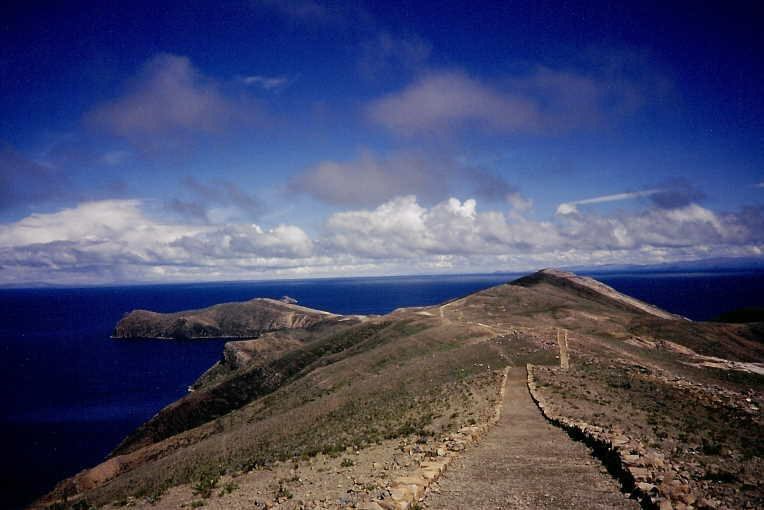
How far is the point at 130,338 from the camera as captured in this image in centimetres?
18550

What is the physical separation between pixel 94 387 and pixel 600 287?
13750 cm

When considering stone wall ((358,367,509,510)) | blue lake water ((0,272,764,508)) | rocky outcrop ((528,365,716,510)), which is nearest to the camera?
rocky outcrop ((528,365,716,510))

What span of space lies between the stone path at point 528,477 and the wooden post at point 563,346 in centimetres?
2144

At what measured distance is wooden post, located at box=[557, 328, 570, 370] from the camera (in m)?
40.1

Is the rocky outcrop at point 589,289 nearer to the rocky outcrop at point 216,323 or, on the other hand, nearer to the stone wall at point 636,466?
the rocky outcrop at point 216,323

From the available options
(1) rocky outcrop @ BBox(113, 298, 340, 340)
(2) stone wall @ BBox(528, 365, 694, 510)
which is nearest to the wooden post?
(2) stone wall @ BBox(528, 365, 694, 510)

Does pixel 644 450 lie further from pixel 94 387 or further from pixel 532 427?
pixel 94 387

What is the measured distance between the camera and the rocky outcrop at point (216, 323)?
18362cm

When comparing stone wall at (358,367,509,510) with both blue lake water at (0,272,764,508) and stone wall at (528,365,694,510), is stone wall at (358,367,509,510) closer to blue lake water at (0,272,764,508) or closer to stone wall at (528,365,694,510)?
stone wall at (528,365,694,510)

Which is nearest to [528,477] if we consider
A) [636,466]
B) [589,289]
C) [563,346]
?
[636,466]

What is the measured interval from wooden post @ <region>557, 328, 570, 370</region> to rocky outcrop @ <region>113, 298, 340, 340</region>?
441ft

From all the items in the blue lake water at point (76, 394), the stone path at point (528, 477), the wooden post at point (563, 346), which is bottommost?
the blue lake water at point (76, 394)

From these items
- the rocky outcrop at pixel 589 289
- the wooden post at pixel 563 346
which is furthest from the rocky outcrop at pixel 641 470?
the rocky outcrop at pixel 589 289

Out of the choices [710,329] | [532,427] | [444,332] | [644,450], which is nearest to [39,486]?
[444,332]
